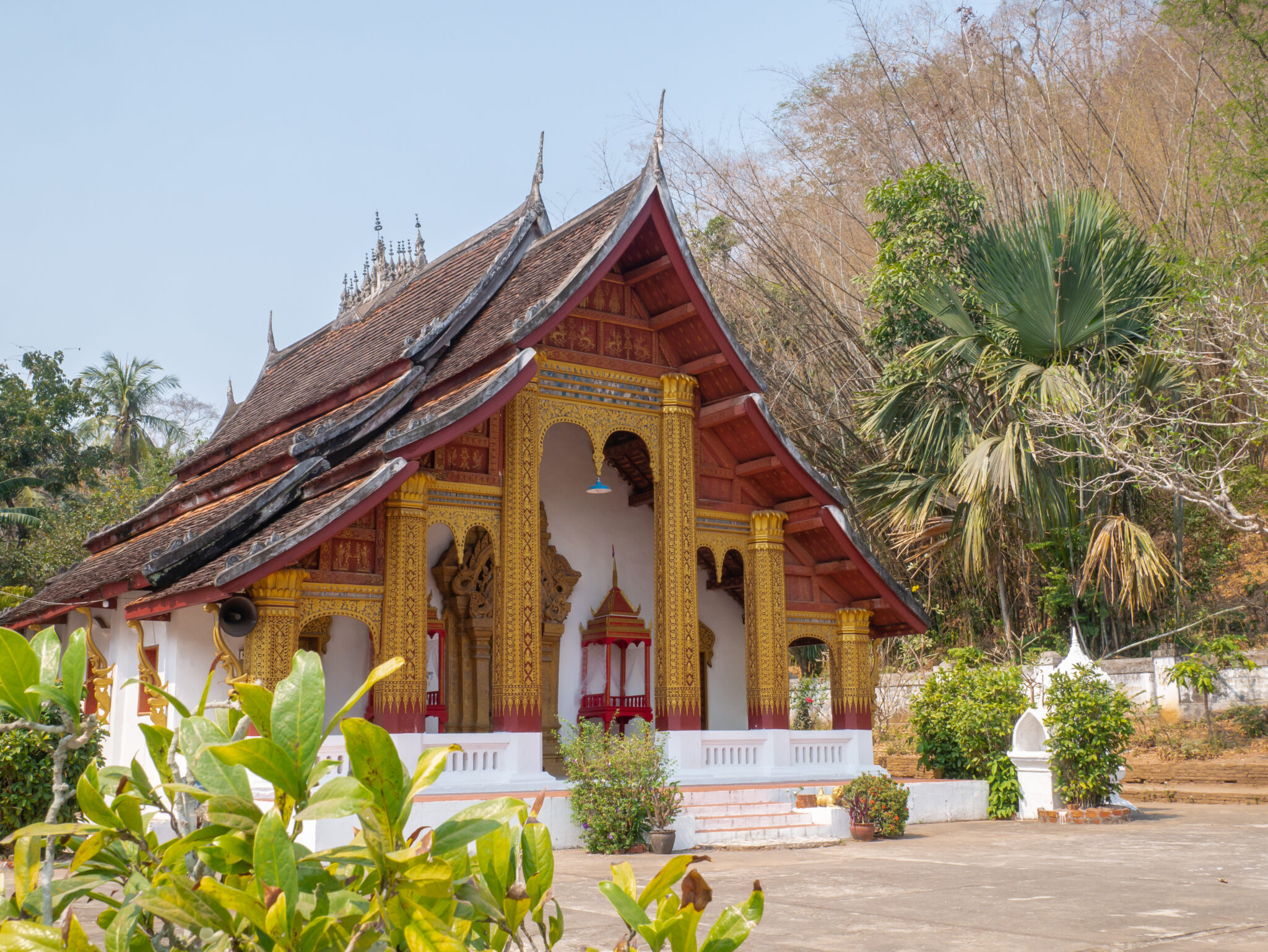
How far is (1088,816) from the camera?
38.4 feet

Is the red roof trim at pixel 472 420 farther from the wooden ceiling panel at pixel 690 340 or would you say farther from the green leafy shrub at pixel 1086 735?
the green leafy shrub at pixel 1086 735

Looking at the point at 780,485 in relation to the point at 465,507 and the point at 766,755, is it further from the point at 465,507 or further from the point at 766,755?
the point at 465,507

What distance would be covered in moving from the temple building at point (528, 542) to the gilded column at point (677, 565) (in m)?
0.03

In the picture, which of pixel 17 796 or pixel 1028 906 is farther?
pixel 17 796

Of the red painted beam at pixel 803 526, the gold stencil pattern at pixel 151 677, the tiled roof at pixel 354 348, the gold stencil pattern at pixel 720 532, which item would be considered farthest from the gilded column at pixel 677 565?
the gold stencil pattern at pixel 151 677

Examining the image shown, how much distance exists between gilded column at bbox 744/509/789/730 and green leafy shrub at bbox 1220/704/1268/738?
834cm

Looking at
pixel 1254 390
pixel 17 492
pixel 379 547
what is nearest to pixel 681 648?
pixel 379 547

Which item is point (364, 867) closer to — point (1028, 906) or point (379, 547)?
point (1028, 906)

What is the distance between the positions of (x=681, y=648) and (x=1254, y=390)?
22.2ft

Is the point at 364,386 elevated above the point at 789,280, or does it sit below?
below

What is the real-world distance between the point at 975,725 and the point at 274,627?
24.9 ft

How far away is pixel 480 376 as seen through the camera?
413 inches

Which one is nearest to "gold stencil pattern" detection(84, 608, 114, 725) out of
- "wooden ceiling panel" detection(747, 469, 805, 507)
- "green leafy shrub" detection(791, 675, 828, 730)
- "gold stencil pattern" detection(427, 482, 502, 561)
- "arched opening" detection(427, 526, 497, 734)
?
"arched opening" detection(427, 526, 497, 734)

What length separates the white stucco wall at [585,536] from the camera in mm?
12602
